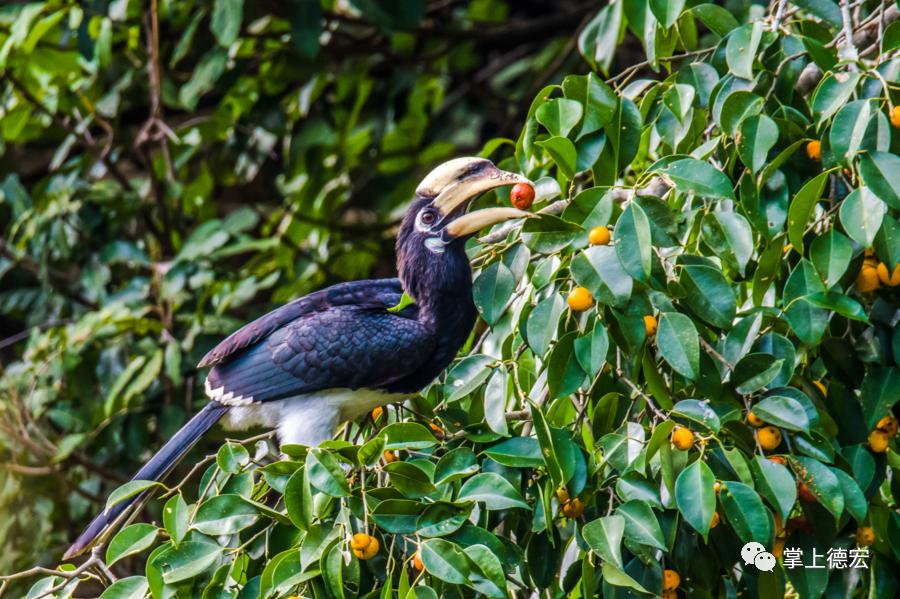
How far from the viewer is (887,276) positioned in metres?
1.60

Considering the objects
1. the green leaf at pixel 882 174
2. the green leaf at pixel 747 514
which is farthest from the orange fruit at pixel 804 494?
the green leaf at pixel 882 174

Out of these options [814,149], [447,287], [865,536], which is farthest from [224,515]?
[814,149]

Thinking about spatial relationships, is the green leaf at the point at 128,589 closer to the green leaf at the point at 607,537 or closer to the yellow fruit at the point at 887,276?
the green leaf at the point at 607,537

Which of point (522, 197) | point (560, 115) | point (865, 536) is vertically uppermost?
point (560, 115)

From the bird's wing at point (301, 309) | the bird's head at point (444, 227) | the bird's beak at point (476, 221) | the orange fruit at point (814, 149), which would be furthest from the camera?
the bird's wing at point (301, 309)

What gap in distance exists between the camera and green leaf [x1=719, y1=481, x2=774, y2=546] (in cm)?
139

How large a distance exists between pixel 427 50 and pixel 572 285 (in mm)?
2199

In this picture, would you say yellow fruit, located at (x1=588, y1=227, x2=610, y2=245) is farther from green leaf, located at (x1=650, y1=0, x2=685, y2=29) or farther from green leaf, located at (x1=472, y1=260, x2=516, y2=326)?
green leaf, located at (x1=650, y1=0, x2=685, y2=29)

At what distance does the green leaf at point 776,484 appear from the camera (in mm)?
1386

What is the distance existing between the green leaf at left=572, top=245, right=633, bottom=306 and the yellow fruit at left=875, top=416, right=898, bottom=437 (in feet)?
1.36

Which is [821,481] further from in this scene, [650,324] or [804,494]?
[650,324]

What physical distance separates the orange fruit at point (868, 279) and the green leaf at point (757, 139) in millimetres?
199

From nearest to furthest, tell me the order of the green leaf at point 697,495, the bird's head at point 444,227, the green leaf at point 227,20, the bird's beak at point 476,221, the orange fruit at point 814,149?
the green leaf at point 697,495
the orange fruit at point 814,149
the bird's beak at point 476,221
the bird's head at point 444,227
the green leaf at point 227,20

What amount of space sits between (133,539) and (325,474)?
30 cm
